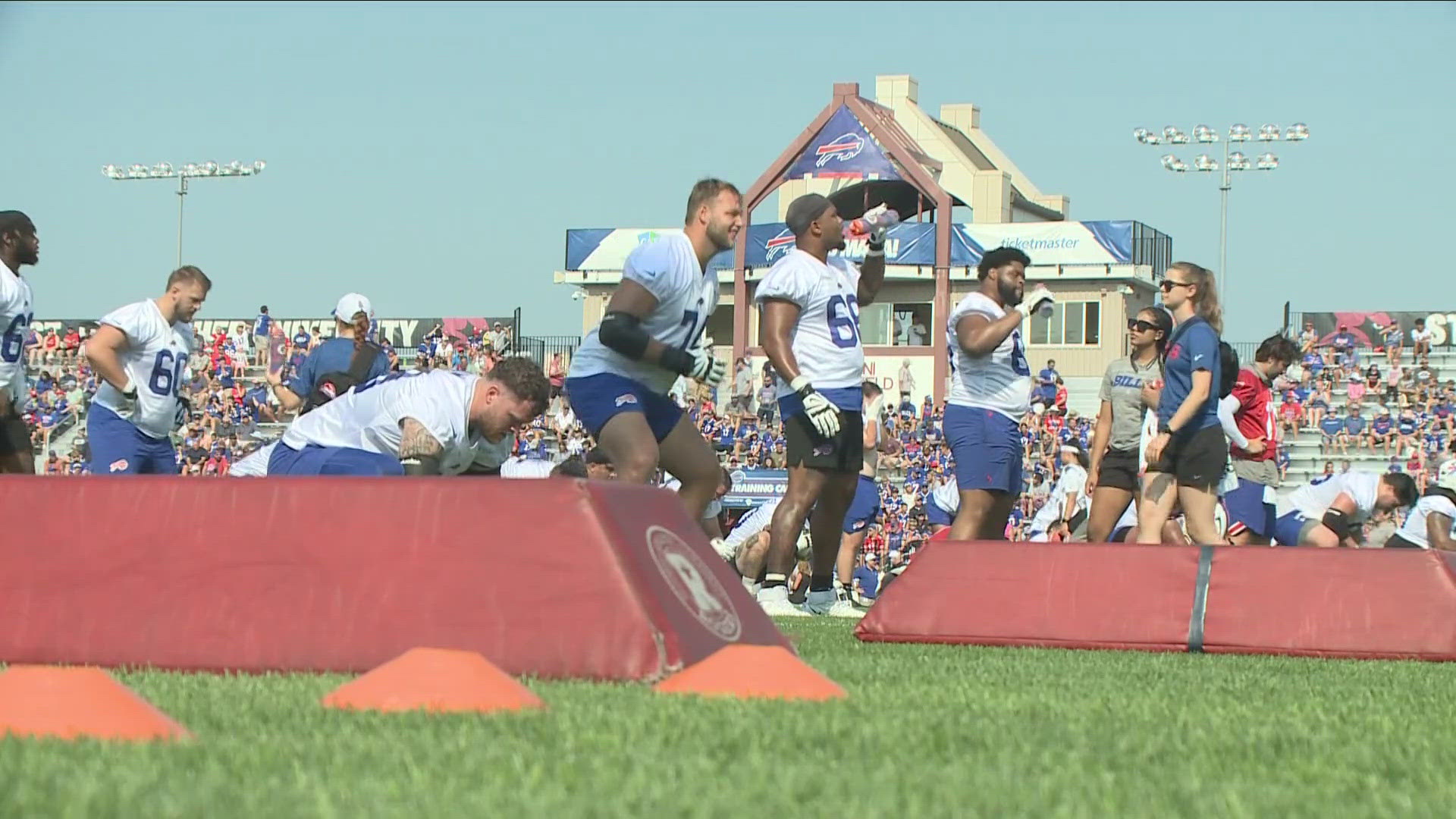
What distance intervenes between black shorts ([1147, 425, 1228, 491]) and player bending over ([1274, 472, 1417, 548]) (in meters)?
3.77

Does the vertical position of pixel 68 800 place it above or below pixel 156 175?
below

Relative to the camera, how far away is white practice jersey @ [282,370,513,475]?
6.14 m

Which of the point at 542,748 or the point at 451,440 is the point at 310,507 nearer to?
the point at 451,440

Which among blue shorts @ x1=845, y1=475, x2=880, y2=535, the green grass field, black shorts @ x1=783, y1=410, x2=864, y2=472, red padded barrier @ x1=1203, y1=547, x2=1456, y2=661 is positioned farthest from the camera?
blue shorts @ x1=845, y1=475, x2=880, y2=535

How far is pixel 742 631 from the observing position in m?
4.85

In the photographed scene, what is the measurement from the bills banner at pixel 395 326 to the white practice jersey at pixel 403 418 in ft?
130

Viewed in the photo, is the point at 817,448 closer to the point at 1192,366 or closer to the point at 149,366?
the point at 1192,366

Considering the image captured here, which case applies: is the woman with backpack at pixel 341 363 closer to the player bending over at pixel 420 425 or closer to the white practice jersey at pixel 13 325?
the white practice jersey at pixel 13 325

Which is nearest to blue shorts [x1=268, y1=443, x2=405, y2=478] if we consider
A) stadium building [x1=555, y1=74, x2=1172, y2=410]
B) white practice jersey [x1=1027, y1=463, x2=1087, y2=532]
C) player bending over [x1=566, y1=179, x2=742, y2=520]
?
player bending over [x1=566, y1=179, x2=742, y2=520]

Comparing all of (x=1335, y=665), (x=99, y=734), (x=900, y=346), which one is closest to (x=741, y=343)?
(x=900, y=346)

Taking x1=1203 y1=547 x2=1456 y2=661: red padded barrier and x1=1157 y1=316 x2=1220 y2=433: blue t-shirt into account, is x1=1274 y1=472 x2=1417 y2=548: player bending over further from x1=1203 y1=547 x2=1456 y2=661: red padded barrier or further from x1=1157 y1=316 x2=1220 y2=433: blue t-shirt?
x1=1203 y1=547 x2=1456 y2=661: red padded barrier

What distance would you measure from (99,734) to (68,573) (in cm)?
189

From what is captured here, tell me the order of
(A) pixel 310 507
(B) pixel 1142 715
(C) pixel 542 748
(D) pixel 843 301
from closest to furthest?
(C) pixel 542 748, (B) pixel 1142 715, (A) pixel 310 507, (D) pixel 843 301

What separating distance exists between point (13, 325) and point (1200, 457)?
226 inches
